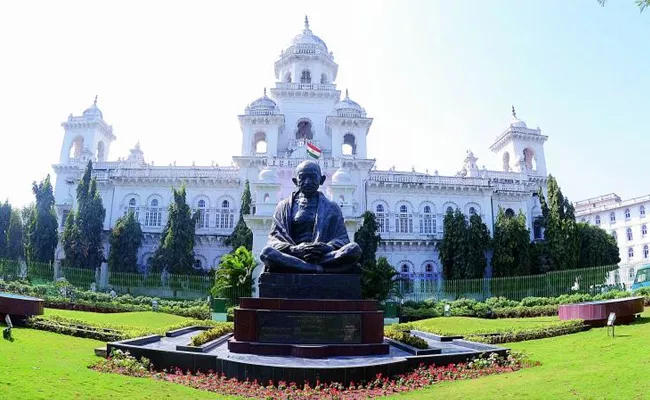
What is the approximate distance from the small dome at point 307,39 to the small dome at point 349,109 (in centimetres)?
827

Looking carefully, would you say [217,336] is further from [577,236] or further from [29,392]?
[577,236]

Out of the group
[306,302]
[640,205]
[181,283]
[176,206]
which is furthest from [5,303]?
[640,205]

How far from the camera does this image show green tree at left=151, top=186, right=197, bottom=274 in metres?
41.8

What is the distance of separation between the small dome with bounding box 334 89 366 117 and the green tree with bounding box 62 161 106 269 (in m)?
23.7

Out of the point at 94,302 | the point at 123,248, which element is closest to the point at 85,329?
Result: the point at 94,302

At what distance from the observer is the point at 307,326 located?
11.4 metres

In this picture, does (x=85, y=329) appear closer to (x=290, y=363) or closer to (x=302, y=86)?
(x=290, y=363)

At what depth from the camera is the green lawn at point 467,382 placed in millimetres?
7867

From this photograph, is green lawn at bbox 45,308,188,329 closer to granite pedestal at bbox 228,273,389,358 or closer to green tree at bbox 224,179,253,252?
granite pedestal at bbox 228,273,389,358

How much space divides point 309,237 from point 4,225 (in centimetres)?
4328

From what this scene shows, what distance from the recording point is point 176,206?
43.8 m

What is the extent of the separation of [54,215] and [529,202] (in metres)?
47.2

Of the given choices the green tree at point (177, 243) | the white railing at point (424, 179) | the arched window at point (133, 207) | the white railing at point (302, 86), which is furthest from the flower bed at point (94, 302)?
the white railing at point (302, 86)

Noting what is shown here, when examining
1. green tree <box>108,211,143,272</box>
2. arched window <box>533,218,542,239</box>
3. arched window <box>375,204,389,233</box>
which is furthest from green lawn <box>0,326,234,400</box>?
arched window <box>533,218,542,239</box>
